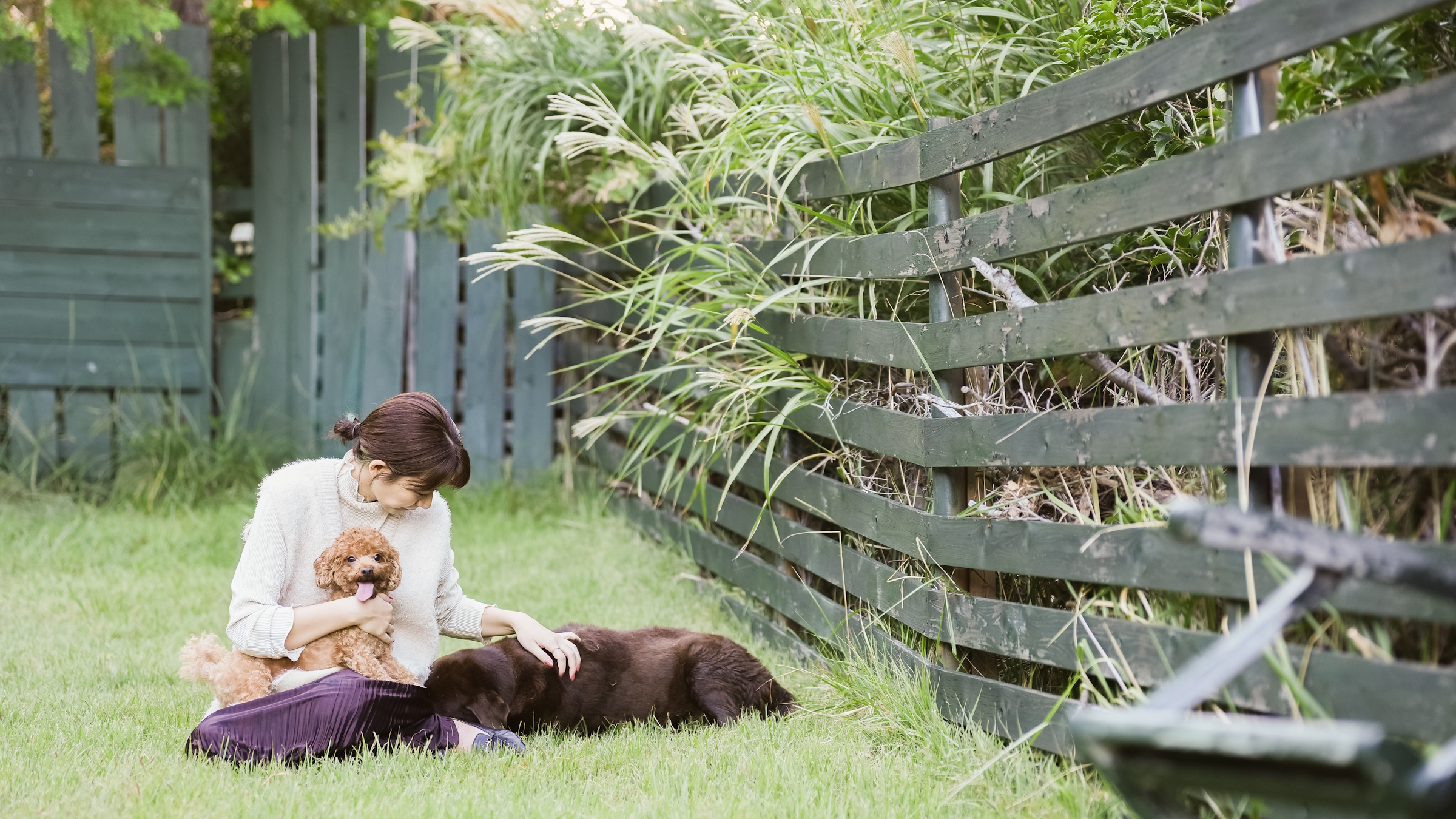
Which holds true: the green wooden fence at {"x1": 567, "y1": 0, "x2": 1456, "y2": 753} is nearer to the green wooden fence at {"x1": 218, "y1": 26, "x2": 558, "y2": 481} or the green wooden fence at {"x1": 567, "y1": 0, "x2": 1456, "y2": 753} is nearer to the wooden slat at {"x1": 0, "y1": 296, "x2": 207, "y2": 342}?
the green wooden fence at {"x1": 218, "y1": 26, "x2": 558, "y2": 481}

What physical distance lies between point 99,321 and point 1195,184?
669 cm

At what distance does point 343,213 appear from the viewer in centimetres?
722

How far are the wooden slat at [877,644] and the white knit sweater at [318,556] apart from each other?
1.10 metres

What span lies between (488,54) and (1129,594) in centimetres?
440

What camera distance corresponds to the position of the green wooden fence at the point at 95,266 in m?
6.71

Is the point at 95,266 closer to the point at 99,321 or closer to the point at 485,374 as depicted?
the point at 99,321

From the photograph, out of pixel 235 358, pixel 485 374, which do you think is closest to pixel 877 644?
pixel 485 374

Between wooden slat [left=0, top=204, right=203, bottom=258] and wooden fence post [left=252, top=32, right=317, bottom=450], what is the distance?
1.47 feet

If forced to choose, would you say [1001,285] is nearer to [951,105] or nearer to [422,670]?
[951,105]

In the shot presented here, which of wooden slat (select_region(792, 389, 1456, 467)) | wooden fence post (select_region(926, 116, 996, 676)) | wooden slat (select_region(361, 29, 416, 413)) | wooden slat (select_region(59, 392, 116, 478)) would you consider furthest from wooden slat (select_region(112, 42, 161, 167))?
wooden fence post (select_region(926, 116, 996, 676))

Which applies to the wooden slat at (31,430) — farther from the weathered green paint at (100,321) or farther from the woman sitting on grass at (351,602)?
the woman sitting on grass at (351,602)

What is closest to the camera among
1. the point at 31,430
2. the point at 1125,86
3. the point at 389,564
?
the point at 1125,86

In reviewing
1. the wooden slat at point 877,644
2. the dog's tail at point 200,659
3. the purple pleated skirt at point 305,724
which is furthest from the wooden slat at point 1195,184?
the dog's tail at point 200,659

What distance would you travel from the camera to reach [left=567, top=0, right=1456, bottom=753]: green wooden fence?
1.75 m
